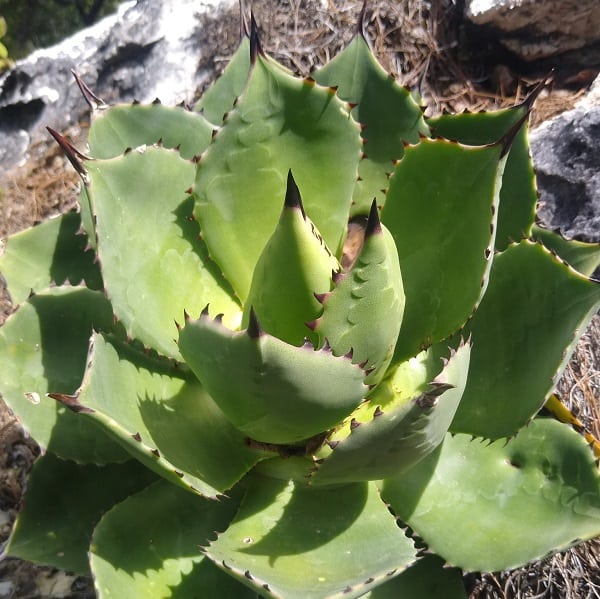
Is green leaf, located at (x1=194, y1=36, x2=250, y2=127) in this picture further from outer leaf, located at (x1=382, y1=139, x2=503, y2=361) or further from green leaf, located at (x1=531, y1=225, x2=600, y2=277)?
green leaf, located at (x1=531, y1=225, x2=600, y2=277)

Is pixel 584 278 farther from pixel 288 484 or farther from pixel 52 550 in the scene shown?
pixel 52 550

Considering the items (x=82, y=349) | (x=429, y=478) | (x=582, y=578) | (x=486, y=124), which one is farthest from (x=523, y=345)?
(x=82, y=349)

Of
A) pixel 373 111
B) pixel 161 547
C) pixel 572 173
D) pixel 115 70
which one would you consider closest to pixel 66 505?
pixel 161 547

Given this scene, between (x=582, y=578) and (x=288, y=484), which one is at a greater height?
(x=288, y=484)

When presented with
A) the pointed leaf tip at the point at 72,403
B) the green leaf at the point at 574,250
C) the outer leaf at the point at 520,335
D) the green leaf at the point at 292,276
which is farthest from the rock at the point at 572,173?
the pointed leaf tip at the point at 72,403

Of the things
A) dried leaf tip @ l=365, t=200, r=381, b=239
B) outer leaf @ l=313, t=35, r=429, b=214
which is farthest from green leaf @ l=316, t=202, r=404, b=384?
outer leaf @ l=313, t=35, r=429, b=214

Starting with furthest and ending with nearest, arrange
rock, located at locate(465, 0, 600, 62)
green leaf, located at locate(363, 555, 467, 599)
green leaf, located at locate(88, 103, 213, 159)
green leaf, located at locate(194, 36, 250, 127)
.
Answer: rock, located at locate(465, 0, 600, 62), green leaf, located at locate(194, 36, 250, 127), green leaf, located at locate(88, 103, 213, 159), green leaf, located at locate(363, 555, 467, 599)
